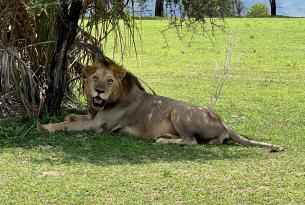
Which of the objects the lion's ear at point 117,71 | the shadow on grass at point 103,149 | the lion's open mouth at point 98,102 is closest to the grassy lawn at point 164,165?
the shadow on grass at point 103,149

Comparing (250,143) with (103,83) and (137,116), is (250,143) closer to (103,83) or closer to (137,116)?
(137,116)

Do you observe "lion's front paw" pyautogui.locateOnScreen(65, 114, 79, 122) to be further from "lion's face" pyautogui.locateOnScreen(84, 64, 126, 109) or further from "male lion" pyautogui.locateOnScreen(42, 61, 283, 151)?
"lion's face" pyautogui.locateOnScreen(84, 64, 126, 109)

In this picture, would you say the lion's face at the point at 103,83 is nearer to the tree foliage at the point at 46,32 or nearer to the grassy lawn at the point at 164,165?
the grassy lawn at the point at 164,165

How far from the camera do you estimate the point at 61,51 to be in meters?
11.1

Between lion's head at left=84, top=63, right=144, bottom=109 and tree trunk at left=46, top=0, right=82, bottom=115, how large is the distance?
34.8 inches

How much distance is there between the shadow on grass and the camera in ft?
28.7

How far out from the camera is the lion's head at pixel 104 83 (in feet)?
33.3

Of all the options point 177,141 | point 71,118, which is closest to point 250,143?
point 177,141

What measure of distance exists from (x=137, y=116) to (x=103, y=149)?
4.20ft

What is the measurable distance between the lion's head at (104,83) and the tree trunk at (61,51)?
883 mm

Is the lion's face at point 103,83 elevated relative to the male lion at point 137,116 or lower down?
elevated

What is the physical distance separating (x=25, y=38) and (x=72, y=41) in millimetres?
781

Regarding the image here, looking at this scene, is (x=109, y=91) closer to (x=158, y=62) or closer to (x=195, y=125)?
(x=195, y=125)

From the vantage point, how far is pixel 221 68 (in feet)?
69.0
